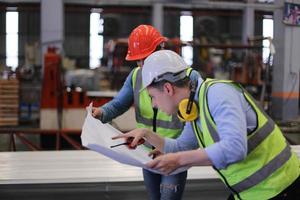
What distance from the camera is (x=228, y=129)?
137 cm

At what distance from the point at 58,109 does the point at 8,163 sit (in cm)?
453

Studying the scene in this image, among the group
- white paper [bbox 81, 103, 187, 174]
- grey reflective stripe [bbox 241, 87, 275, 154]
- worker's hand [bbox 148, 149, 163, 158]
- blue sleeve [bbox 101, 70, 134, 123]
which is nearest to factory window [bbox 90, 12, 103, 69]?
blue sleeve [bbox 101, 70, 134, 123]

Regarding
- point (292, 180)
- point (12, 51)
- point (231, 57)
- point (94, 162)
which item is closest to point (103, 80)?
point (231, 57)

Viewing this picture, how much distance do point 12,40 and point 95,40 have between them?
3087mm

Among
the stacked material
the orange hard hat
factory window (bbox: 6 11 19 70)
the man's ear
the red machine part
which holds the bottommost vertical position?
the stacked material

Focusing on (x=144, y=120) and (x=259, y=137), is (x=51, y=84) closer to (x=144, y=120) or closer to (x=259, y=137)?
(x=144, y=120)

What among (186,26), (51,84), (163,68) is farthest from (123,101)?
(186,26)

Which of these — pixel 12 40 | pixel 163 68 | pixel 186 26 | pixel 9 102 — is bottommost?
pixel 9 102

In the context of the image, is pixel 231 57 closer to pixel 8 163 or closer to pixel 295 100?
pixel 295 100

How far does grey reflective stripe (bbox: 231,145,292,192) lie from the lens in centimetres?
152

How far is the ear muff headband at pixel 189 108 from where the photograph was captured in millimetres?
1515

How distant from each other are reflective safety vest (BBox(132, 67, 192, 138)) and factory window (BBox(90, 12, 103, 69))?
1549 centimetres

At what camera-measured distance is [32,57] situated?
14852 mm

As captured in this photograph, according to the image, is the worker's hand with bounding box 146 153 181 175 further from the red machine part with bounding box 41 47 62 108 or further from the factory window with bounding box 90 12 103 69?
the factory window with bounding box 90 12 103 69
